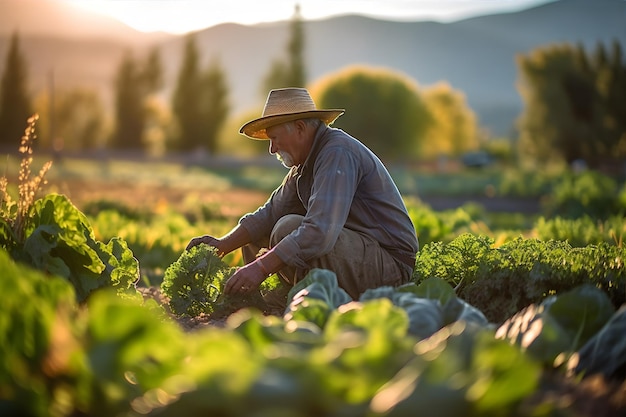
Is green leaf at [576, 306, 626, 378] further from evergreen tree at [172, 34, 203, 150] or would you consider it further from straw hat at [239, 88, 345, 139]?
evergreen tree at [172, 34, 203, 150]

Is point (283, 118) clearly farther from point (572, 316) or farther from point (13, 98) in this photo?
point (13, 98)

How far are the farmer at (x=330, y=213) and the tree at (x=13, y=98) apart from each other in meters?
49.8

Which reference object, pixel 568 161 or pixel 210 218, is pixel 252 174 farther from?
pixel 210 218

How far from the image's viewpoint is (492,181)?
2769 centimetres

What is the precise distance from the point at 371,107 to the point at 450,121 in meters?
16.3

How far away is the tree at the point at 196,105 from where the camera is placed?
53500 millimetres

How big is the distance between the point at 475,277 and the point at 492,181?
2419cm

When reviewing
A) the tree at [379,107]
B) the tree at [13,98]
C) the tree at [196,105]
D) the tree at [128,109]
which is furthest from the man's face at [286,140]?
the tree at [128,109]

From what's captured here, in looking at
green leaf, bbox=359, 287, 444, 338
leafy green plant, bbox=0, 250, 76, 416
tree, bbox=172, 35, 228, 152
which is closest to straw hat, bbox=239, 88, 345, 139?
green leaf, bbox=359, 287, 444, 338

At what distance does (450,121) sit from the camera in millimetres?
54406

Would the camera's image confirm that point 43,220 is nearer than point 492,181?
Yes

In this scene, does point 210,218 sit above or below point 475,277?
below

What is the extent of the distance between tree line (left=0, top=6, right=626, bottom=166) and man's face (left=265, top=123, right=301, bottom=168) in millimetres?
27783

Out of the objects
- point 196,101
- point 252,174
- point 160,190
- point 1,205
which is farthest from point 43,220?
point 196,101
